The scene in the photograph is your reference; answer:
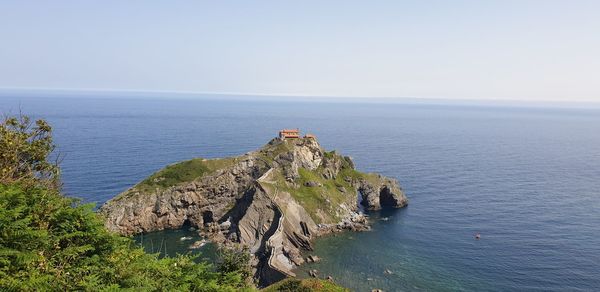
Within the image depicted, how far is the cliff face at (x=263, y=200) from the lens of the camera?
3141 inches

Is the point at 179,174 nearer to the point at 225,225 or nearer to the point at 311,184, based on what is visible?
the point at 225,225

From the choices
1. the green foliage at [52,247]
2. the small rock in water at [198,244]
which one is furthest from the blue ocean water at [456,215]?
the green foliage at [52,247]

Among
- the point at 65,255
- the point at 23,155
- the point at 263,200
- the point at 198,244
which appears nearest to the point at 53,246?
the point at 65,255

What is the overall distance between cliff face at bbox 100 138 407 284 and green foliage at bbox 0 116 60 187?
42.0m

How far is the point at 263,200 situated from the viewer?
8456 cm

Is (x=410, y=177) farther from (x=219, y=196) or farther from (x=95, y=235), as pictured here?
(x=95, y=235)

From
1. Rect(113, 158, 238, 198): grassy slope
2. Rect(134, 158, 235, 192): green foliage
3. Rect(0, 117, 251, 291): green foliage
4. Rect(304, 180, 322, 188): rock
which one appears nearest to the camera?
Rect(0, 117, 251, 291): green foliage

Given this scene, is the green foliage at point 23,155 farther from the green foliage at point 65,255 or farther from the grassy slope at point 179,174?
the grassy slope at point 179,174

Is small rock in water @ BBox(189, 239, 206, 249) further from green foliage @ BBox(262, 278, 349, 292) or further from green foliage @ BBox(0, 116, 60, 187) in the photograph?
green foliage @ BBox(0, 116, 60, 187)

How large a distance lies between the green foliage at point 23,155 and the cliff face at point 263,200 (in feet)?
138

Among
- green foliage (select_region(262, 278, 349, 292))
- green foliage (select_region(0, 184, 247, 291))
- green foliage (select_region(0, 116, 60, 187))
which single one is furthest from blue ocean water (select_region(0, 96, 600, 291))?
green foliage (select_region(0, 116, 60, 187))

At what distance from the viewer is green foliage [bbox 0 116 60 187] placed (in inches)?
1084

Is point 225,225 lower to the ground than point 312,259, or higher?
higher

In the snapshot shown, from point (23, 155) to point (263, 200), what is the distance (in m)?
56.8
